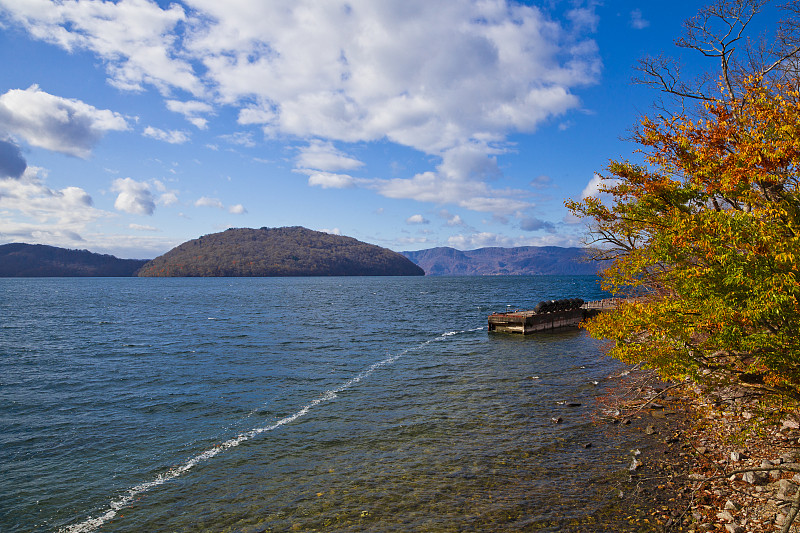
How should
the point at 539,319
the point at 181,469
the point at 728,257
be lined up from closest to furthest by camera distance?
the point at 728,257 < the point at 181,469 < the point at 539,319

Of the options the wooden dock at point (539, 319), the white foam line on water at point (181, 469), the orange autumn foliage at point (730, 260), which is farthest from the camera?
the wooden dock at point (539, 319)

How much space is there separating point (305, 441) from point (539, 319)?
35926mm

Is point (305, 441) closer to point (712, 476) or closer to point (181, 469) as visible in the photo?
point (181, 469)

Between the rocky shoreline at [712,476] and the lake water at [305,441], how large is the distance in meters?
0.92

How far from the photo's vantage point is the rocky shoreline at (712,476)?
31.0ft

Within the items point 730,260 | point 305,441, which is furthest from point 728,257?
point 305,441

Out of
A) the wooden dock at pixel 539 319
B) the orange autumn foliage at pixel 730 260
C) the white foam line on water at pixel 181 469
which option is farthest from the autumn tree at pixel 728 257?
the wooden dock at pixel 539 319

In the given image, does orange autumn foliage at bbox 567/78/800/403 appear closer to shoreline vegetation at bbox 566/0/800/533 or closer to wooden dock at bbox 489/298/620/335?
shoreline vegetation at bbox 566/0/800/533

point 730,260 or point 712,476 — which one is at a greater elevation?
point 730,260

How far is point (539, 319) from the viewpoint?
47.1m

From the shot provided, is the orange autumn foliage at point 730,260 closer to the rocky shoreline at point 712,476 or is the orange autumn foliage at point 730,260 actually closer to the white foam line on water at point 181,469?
the rocky shoreline at point 712,476

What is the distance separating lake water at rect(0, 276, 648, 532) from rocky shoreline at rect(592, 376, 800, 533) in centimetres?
92

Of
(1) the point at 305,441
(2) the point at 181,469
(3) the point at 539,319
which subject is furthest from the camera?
(3) the point at 539,319

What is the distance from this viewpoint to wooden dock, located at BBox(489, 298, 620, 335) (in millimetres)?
45312
